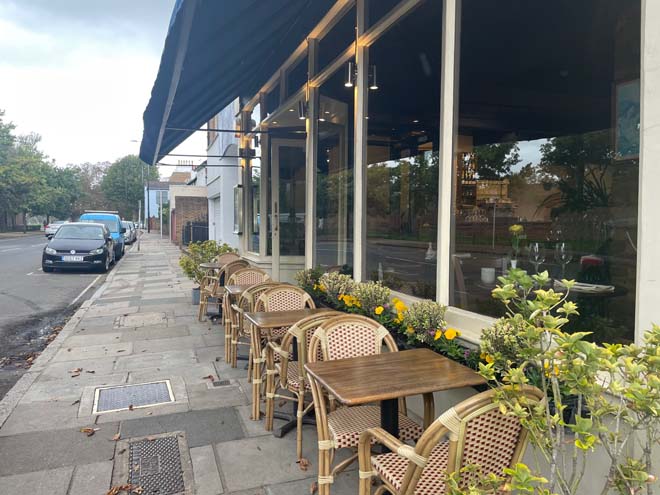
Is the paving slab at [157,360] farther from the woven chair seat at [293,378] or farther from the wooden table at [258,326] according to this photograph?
the woven chair seat at [293,378]

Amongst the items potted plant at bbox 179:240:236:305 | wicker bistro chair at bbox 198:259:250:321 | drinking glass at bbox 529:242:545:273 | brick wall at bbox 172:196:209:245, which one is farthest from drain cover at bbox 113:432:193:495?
brick wall at bbox 172:196:209:245

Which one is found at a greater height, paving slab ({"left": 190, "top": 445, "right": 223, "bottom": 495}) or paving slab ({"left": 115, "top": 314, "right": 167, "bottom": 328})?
paving slab ({"left": 115, "top": 314, "right": 167, "bottom": 328})

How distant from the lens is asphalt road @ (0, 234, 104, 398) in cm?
582

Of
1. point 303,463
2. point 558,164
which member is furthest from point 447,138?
point 303,463

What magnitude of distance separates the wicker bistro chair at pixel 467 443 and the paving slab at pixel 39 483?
78.6 inches

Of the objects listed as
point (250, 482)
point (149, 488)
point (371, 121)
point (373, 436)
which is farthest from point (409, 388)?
point (371, 121)

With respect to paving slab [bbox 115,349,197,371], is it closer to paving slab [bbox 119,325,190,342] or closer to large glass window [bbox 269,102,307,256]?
paving slab [bbox 119,325,190,342]

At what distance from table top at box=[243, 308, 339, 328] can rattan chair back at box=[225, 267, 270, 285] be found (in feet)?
5.58

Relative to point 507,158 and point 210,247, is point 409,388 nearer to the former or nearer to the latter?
point 507,158

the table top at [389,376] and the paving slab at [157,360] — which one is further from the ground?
the table top at [389,376]

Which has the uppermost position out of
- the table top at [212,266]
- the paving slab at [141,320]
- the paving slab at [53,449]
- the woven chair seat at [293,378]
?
the table top at [212,266]

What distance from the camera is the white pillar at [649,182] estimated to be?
6.53ft

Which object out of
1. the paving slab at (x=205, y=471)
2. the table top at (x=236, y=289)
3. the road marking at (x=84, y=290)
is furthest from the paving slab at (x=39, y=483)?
the road marking at (x=84, y=290)

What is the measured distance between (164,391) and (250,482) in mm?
1823
